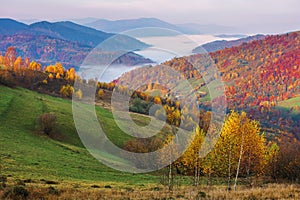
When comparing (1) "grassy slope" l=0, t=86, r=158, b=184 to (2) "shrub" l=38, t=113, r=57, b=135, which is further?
(2) "shrub" l=38, t=113, r=57, b=135

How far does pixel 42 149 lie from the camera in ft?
197

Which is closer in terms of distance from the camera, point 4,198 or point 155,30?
point 4,198

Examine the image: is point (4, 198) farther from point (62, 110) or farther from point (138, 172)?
point (62, 110)

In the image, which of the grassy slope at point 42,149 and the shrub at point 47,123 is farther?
the shrub at point 47,123

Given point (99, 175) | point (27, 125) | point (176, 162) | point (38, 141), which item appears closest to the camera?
point (176, 162)

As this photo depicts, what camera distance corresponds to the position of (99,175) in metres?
49.5

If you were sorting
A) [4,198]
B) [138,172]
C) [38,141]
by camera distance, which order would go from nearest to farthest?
[4,198], [138,172], [38,141]

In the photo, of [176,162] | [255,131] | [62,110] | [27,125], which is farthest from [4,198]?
[62,110]

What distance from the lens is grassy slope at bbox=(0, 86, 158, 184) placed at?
4377 cm

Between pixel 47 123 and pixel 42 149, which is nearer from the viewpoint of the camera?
pixel 42 149

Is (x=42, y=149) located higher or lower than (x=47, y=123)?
lower

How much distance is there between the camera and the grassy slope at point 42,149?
43.8 metres

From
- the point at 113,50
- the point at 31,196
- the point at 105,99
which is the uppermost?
the point at 113,50

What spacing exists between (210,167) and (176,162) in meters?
4.54
